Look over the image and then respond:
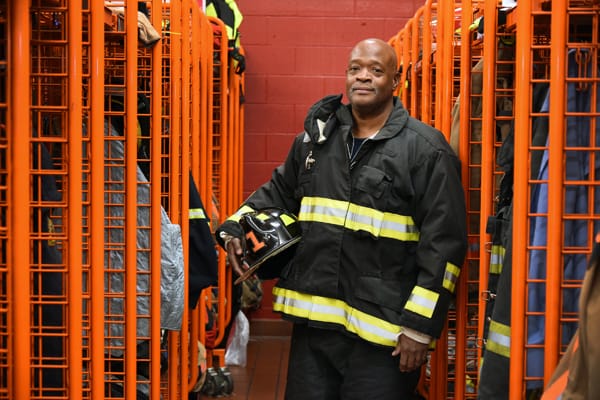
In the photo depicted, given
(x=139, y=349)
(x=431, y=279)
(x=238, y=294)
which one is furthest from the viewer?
(x=238, y=294)

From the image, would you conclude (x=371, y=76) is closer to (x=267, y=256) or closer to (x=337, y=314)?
(x=267, y=256)

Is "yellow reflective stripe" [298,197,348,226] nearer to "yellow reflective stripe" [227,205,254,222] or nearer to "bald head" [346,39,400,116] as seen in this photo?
"yellow reflective stripe" [227,205,254,222]

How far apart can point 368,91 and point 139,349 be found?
1278mm

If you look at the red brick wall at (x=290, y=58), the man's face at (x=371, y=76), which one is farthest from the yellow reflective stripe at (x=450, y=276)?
the red brick wall at (x=290, y=58)

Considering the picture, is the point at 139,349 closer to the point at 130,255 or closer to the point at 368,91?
the point at 130,255

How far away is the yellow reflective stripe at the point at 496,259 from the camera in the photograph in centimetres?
271

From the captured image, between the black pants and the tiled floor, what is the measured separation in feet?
7.34

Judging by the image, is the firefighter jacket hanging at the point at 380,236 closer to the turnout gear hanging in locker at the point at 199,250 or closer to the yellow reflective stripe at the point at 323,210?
the yellow reflective stripe at the point at 323,210

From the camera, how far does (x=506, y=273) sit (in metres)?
2.44

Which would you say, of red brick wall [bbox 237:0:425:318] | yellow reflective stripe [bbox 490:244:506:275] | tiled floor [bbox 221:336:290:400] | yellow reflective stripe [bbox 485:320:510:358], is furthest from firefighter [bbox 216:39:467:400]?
red brick wall [bbox 237:0:425:318]

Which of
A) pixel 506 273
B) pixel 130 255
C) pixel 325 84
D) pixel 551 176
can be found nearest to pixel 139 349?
pixel 130 255

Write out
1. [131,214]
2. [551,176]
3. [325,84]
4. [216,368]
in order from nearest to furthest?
[551,176], [131,214], [216,368], [325,84]

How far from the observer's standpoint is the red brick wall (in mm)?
7309

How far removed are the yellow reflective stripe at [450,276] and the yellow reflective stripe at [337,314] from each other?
0.75 feet
